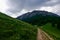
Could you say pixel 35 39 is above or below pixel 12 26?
below

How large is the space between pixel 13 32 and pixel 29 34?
19.8ft

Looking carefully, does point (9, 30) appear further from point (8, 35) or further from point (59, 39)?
point (59, 39)

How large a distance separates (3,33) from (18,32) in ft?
18.7

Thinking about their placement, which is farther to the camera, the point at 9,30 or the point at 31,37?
the point at 9,30

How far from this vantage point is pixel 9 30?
69688 mm

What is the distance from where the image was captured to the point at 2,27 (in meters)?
74.2

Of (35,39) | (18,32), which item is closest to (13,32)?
(18,32)

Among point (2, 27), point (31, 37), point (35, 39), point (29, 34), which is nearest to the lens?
point (35, 39)

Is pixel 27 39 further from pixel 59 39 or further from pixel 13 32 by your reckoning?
pixel 59 39

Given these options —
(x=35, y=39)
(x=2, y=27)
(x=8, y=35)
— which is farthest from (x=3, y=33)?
(x=35, y=39)

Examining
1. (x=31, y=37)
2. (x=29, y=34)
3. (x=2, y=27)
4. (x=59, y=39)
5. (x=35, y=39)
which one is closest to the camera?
(x=35, y=39)

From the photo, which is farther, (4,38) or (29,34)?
(29,34)

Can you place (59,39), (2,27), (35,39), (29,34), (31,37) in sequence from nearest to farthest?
(35,39) < (31,37) < (29,34) < (2,27) < (59,39)

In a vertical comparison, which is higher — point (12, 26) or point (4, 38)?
point (12, 26)
